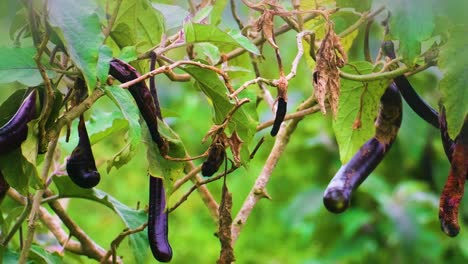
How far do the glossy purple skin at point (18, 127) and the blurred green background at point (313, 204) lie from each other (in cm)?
163

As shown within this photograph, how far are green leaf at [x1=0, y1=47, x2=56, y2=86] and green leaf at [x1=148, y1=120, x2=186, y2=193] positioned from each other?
12 cm

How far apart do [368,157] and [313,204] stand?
205 cm

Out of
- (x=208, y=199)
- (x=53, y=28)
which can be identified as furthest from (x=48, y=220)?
(x=53, y=28)

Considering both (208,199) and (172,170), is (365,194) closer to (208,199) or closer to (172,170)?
(208,199)

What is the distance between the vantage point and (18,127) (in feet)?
2.64

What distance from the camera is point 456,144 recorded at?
88 cm

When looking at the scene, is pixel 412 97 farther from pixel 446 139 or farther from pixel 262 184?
pixel 262 184

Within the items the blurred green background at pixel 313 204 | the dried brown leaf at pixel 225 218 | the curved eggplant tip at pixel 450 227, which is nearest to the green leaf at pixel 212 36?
the dried brown leaf at pixel 225 218

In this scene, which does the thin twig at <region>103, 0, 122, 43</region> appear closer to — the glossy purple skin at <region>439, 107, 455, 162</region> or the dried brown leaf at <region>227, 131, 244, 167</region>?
the dried brown leaf at <region>227, 131, 244, 167</region>

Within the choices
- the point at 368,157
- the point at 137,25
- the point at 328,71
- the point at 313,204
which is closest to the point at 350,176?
the point at 368,157

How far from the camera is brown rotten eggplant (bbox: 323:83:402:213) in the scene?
3.15ft

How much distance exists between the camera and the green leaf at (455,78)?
2.74ft

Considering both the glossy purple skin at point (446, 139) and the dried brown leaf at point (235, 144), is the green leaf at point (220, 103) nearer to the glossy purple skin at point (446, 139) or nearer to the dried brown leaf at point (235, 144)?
the dried brown leaf at point (235, 144)

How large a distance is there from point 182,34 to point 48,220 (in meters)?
0.44
